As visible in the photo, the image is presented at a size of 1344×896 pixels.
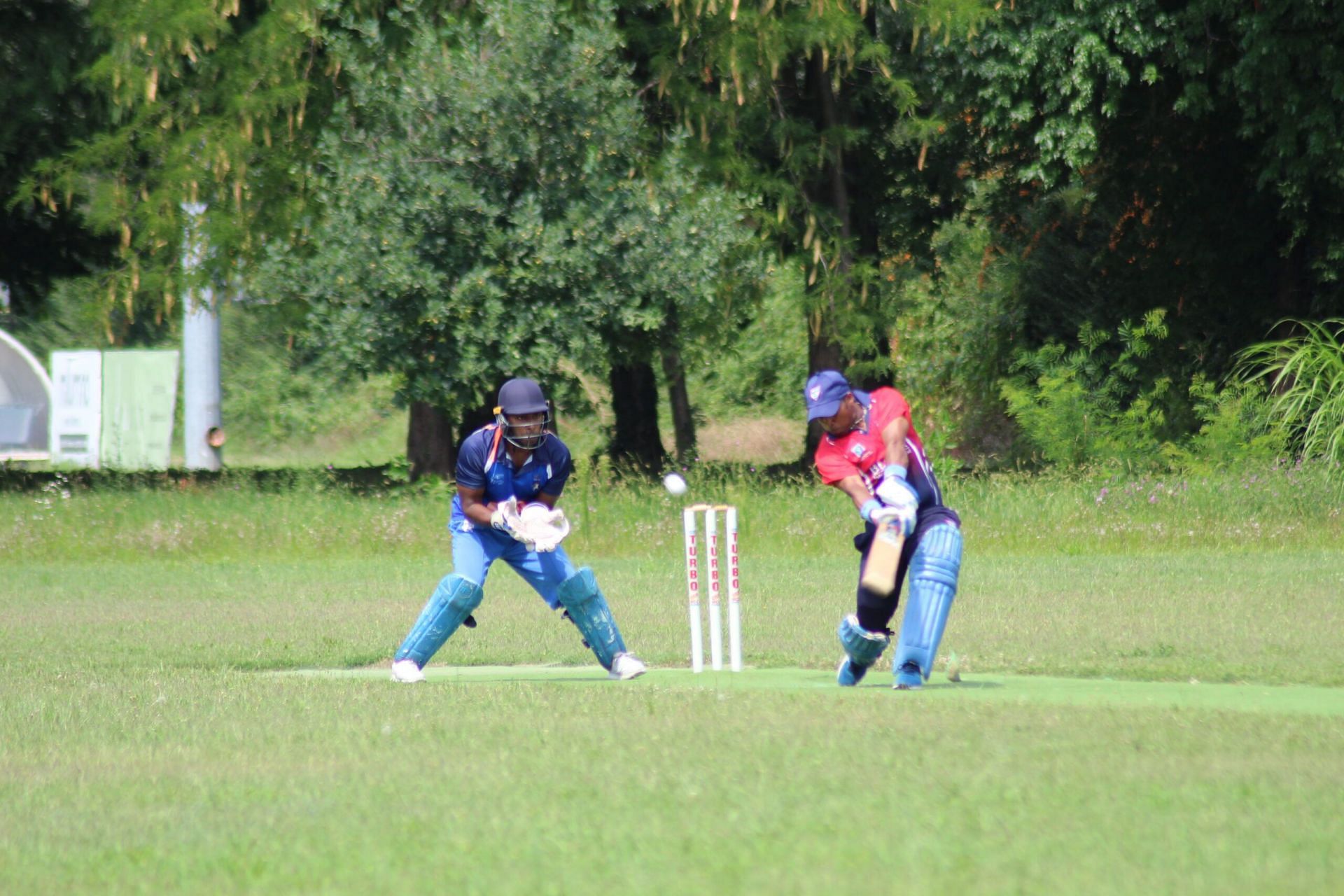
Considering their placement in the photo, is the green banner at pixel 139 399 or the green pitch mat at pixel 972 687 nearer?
the green pitch mat at pixel 972 687

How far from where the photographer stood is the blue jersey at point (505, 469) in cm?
979

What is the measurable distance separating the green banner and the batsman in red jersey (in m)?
30.7

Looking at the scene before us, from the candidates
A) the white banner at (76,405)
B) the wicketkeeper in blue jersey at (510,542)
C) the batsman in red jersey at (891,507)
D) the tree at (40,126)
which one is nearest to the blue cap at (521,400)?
the wicketkeeper in blue jersey at (510,542)

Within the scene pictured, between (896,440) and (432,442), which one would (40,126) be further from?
(896,440)

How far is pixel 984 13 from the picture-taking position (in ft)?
71.6

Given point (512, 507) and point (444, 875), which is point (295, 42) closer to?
point (512, 507)

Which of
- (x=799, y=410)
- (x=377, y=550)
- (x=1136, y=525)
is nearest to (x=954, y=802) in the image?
(x=1136, y=525)

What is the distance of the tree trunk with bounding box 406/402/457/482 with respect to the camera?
26.4 metres

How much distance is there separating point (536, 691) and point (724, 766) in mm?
2710

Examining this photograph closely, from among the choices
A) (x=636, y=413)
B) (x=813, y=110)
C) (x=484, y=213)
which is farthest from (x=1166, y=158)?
→ (x=484, y=213)

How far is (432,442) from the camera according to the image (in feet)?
87.1

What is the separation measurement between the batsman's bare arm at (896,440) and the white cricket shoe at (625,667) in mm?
2129

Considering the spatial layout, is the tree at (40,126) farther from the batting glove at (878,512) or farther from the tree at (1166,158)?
the batting glove at (878,512)

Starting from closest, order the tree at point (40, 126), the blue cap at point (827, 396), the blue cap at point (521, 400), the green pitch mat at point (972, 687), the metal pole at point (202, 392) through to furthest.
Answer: the green pitch mat at point (972, 687) → the blue cap at point (827, 396) → the blue cap at point (521, 400) → the tree at point (40, 126) → the metal pole at point (202, 392)
